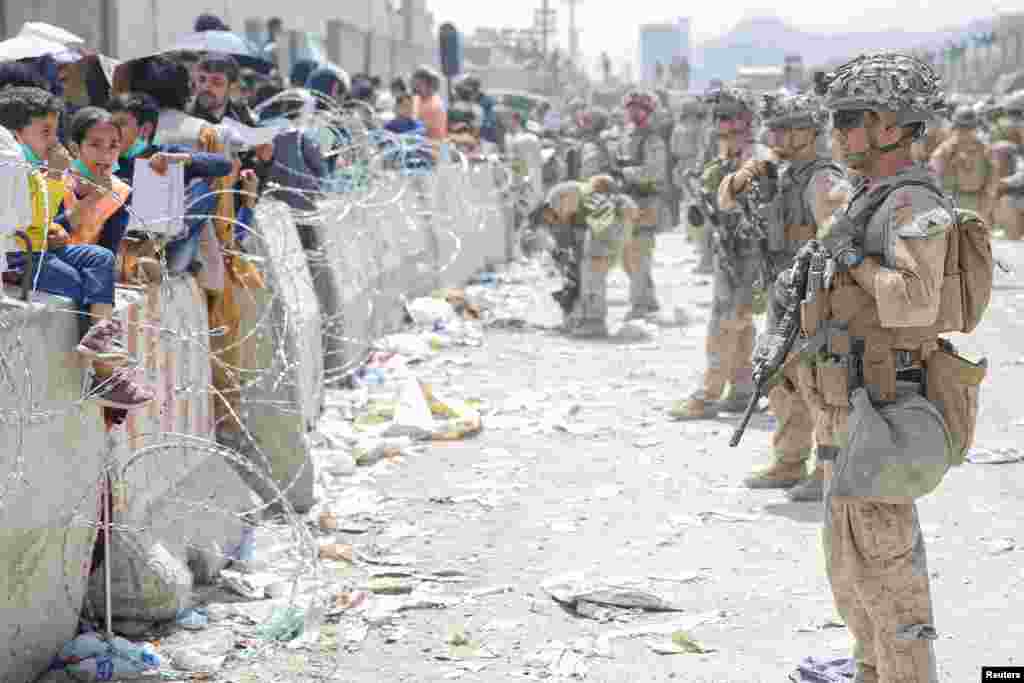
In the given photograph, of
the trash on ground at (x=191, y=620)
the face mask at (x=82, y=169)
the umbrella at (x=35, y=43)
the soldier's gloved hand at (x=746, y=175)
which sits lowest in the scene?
the trash on ground at (x=191, y=620)

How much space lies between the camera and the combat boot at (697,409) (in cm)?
939

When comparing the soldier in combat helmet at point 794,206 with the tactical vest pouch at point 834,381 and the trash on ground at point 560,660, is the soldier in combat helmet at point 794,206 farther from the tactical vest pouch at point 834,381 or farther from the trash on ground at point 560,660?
the tactical vest pouch at point 834,381

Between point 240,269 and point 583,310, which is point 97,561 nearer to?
point 240,269

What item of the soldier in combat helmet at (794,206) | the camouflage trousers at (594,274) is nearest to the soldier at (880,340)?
the soldier in combat helmet at (794,206)

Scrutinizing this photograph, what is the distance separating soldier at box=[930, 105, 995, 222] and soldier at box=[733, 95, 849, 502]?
34.3 ft

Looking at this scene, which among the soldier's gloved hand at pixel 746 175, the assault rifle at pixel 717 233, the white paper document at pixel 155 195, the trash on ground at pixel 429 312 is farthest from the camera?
the trash on ground at pixel 429 312

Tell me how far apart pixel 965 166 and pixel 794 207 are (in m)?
10.7

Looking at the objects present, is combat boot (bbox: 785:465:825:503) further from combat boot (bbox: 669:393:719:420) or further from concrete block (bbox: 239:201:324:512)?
concrete block (bbox: 239:201:324:512)

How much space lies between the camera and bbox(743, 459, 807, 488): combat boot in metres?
7.58

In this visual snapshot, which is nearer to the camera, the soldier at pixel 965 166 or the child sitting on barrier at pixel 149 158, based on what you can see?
the child sitting on barrier at pixel 149 158

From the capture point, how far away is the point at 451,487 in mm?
7672

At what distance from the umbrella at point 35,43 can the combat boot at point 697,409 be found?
13.2 feet

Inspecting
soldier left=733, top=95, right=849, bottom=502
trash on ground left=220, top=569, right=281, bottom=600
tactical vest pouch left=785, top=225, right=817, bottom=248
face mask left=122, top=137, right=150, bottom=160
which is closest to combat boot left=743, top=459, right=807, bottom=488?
soldier left=733, top=95, right=849, bottom=502

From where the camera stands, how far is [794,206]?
763 centimetres
